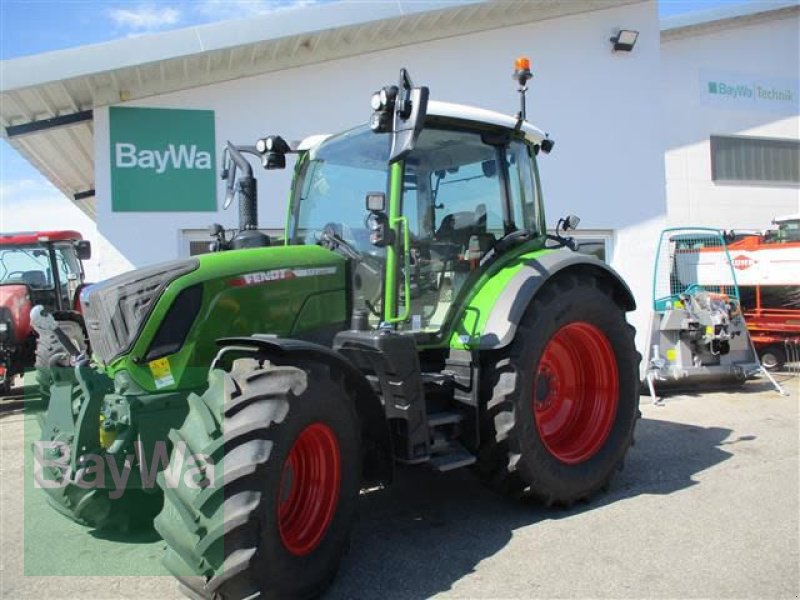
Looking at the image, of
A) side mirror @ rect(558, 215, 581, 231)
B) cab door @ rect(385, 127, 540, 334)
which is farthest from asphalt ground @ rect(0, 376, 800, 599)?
side mirror @ rect(558, 215, 581, 231)

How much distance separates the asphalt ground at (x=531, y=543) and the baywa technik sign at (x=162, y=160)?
4.02m

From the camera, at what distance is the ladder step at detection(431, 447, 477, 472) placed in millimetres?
3545

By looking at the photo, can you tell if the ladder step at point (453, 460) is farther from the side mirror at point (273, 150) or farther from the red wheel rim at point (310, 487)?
the side mirror at point (273, 150)

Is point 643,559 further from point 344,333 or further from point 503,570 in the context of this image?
point 344,333

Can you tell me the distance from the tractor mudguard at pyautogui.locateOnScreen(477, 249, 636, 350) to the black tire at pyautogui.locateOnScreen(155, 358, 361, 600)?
112 centimetres

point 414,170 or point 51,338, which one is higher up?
point 414,170

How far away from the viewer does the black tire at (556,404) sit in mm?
3811

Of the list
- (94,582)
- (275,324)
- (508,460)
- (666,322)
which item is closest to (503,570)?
(508,460)

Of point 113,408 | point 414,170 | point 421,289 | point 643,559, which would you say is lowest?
point 643,559

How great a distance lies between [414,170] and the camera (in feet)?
13.5

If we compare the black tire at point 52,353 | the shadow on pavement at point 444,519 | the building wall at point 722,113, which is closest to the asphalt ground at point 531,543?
the shadow on pavement at point 444,519

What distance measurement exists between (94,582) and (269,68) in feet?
22.7

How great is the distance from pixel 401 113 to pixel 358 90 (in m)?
5.93

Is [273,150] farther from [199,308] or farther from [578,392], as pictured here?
[578,392]
